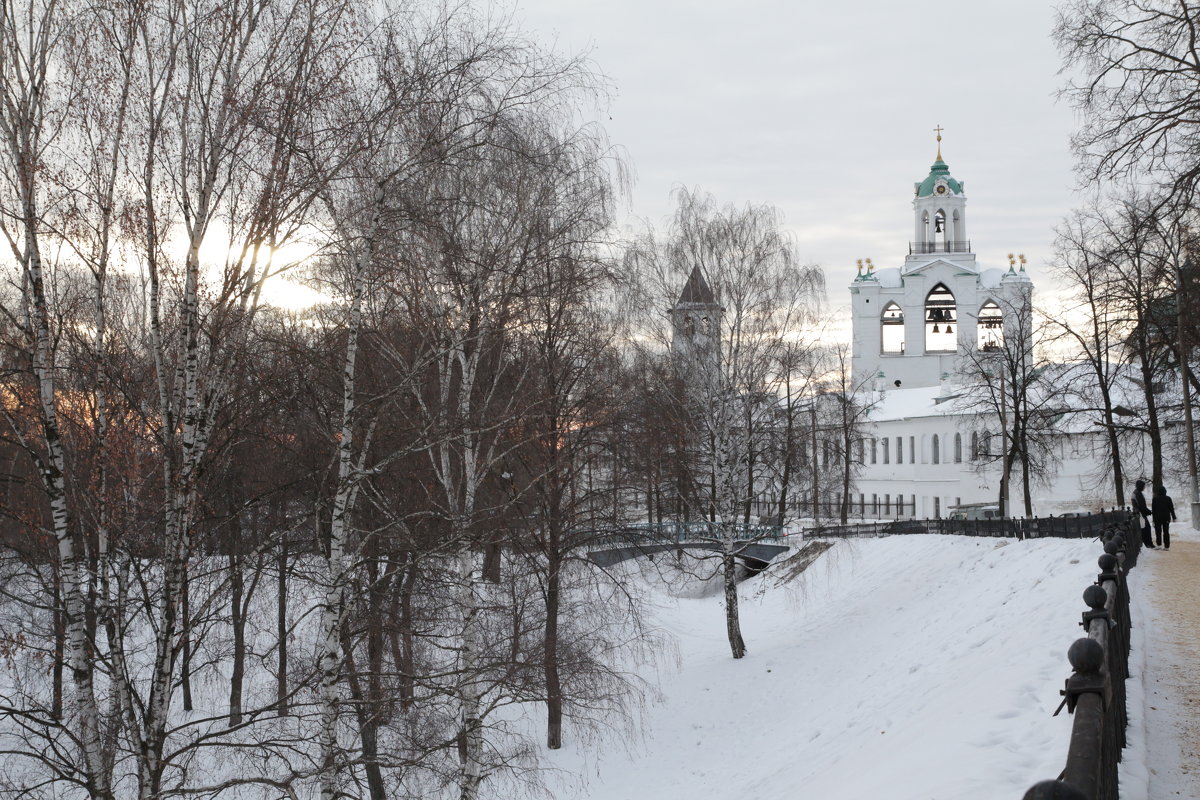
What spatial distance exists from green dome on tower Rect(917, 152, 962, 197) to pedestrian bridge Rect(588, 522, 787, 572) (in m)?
42.0

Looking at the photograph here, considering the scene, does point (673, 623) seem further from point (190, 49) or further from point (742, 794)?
point (190, 49)

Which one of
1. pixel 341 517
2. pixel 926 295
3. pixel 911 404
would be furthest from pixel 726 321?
pixel 926 295

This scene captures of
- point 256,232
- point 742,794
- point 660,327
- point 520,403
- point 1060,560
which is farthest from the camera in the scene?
point 660,327

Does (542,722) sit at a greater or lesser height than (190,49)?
lesser

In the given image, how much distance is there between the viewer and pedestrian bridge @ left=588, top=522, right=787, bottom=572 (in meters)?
16.8

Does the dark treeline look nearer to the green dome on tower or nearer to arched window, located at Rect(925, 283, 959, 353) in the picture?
arched window, located at Rect(925, 283, 959, 353)

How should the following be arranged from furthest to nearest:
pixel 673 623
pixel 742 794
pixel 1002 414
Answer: pixel 1002 414 → pixel 673 623 → pixel 742 794

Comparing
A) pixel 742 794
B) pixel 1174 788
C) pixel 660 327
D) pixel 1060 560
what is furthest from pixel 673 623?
pixel 1174 788

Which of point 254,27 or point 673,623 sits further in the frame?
point 673,623

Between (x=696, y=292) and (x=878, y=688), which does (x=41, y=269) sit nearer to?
(x=878, y=688)

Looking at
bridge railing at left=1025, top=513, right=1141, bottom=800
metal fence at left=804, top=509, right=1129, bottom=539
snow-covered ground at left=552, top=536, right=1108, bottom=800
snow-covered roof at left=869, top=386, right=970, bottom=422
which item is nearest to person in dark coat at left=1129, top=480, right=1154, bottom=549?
metal fence at left=804, top=509, right=1129, bottom=539

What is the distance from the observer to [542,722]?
65.0ft

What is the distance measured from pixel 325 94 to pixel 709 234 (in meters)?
17.2

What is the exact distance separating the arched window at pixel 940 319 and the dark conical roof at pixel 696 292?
177 feet
